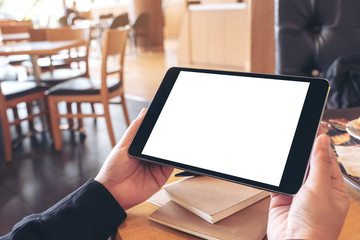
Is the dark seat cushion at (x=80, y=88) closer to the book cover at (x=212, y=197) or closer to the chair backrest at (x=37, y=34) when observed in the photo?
the chair backrest at (x=37, y=34)

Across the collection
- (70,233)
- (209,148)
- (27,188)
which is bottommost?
(27,188)

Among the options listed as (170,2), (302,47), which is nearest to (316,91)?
(302,47)

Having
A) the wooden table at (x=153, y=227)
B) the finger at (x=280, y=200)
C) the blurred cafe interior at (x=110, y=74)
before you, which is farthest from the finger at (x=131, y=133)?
the blurred cafe interior at (x=110, y=74)

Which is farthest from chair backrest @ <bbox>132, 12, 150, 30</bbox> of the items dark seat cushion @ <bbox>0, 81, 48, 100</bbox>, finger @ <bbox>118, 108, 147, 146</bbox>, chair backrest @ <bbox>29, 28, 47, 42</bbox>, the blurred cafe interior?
finger @ <bbox>118, 108, 147, 146</bbox>

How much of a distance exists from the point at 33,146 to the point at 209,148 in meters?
2.41

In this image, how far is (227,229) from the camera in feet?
1.55

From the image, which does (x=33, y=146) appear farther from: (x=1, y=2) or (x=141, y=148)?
(x=1, y=2)

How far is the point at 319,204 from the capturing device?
1.24 ft

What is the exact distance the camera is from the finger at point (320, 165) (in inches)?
15.1

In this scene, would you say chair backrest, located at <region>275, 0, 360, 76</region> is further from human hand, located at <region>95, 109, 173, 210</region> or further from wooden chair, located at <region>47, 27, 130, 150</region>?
wooden chair, located at <region>47, 27, 130, 150</region>

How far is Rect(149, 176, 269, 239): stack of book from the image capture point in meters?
0.47

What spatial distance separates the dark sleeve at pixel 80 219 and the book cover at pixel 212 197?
9 centimetres

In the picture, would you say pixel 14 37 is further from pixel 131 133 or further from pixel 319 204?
pixel 319 204

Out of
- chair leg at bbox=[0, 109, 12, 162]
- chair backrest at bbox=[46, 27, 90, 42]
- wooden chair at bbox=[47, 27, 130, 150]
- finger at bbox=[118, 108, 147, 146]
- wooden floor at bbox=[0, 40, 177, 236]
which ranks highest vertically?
chair backrest at bbox=[46, 27, 90, 42]
